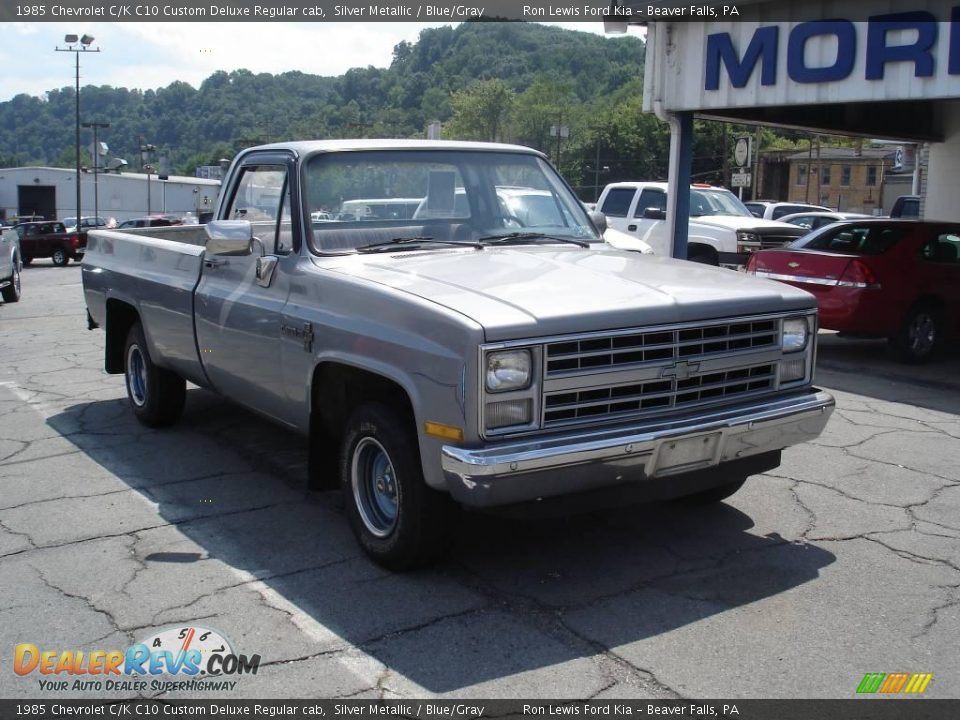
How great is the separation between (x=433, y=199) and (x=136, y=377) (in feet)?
10.7

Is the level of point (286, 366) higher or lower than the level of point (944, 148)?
lower

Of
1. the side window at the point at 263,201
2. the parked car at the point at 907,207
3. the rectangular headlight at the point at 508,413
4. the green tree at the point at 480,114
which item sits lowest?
the rectangular headlight at the point at 508,413

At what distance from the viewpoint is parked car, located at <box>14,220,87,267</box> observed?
3341 cm

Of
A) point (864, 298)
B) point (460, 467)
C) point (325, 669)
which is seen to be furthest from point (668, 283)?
point (864, 298)

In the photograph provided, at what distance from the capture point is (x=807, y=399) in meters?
4.84

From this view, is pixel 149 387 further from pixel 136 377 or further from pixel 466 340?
pixel 466 340

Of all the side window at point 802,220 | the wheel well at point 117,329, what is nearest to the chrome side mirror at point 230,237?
the wheel well at point 117,329

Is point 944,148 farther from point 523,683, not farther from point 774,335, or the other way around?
point 523,683

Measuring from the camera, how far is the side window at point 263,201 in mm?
5621

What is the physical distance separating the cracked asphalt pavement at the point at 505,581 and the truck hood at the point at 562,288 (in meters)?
1.21

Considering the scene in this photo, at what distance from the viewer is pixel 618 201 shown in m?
18.0

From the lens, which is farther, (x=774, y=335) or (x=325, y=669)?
(x=774, y=335)

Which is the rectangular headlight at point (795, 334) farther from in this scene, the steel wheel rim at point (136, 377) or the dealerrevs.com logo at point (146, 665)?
the steel wheel rim at point (136, 377)

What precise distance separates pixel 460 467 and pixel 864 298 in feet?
25.4
